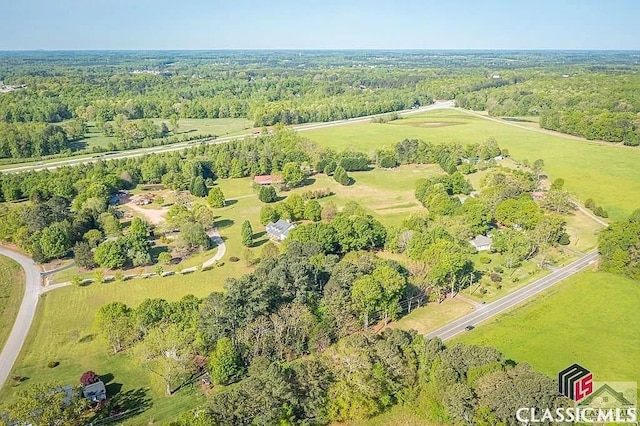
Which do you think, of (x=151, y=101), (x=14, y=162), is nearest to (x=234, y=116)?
(x=151, y=101)

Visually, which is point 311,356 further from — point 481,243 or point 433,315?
point 481,243

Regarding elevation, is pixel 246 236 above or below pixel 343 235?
below

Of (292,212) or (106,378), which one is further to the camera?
(292,212)

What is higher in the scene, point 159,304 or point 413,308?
point 159,304

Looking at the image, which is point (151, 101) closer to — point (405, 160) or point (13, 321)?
point (405, 160)

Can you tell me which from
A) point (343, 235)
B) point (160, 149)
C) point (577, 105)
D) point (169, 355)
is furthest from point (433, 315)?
point (577, 105)

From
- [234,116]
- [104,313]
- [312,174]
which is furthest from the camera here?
[234,116]

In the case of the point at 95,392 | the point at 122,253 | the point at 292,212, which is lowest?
the point at 95,392

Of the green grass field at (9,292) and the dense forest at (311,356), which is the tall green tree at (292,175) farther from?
the green grass field at (9,292)
